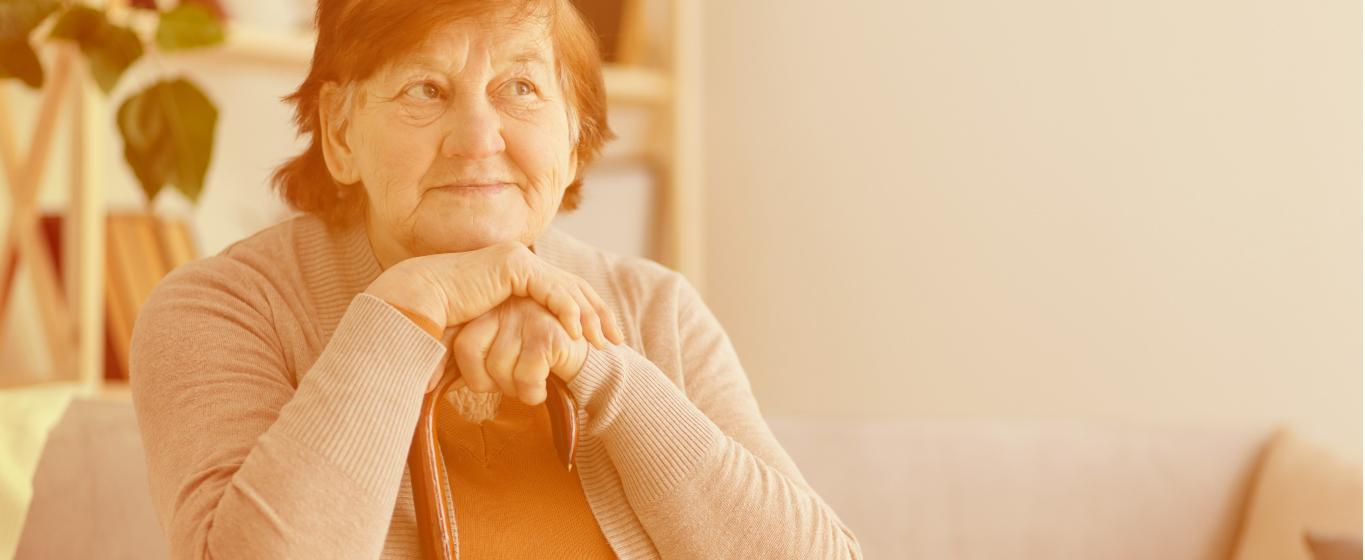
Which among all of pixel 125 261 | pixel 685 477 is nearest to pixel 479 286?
pixel 685 477

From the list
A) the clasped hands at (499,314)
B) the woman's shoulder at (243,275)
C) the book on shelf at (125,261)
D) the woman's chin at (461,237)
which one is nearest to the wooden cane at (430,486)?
the clasped hands at (499,314)

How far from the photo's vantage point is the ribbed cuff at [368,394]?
947 mm

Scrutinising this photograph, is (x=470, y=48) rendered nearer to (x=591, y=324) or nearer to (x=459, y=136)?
(x=459, y=136)

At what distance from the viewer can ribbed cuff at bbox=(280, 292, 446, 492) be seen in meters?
0.95

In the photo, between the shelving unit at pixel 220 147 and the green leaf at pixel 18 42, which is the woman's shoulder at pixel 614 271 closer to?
the green leaf at pixel 18 42

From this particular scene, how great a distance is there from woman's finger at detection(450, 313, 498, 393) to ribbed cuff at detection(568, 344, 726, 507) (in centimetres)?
8

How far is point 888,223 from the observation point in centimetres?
263

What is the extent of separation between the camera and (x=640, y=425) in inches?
42.6

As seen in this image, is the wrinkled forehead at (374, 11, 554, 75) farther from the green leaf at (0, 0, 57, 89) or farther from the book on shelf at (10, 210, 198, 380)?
the book on shelf at (10, 210, 198, 380)

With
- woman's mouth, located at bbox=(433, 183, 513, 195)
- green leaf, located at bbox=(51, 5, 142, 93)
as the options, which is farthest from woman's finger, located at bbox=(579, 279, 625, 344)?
green leaf, located at bbox=(51, 5, 142, 93)

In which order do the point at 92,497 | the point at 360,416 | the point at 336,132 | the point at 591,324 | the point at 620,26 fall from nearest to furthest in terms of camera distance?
the point at 360,416
the point at 591,324
the point at 336,132
the point at 92,497
the point at 620,26

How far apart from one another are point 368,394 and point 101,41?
3.69 ft

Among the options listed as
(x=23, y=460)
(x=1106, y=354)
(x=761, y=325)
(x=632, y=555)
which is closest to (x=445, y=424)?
(x=632, y=555)

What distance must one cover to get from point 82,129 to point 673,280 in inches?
49.8
